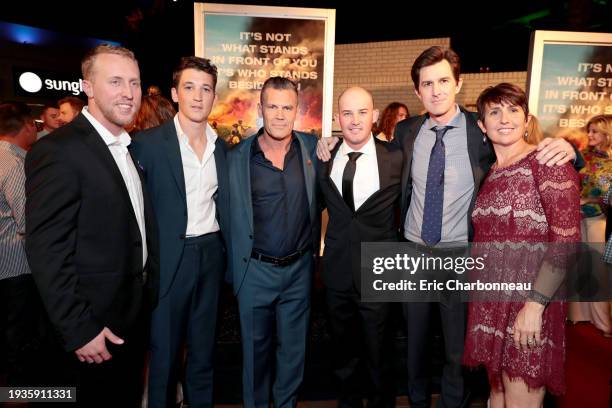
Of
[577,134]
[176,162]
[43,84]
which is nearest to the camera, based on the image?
[176,162]

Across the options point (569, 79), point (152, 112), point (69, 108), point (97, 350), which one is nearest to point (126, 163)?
point (97, 350)

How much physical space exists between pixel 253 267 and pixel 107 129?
3.70ft

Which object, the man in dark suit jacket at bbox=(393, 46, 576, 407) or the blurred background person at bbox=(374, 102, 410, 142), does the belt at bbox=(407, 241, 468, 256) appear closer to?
the man in dark suit jacket at bbox=(393, 46, 576, 407)

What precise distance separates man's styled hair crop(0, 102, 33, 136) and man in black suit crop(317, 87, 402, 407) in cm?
261

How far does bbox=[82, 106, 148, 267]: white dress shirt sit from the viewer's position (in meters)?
1.84

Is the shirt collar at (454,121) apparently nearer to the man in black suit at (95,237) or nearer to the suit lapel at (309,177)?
the suit lapel at (309,177)

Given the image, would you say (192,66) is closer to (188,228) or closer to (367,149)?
(188,228)

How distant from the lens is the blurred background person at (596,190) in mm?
4004

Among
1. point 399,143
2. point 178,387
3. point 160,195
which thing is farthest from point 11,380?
point 399,143

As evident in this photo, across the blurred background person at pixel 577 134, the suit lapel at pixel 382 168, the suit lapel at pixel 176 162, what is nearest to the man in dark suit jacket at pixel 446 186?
the suit lapel at pixel 382 168

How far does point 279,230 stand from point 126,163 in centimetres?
96

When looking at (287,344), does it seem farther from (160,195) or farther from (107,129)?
(107,129)

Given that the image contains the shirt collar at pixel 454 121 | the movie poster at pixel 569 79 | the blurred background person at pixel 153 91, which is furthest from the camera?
the movie poster at pixel 569 79

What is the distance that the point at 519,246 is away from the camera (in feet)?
6.28
